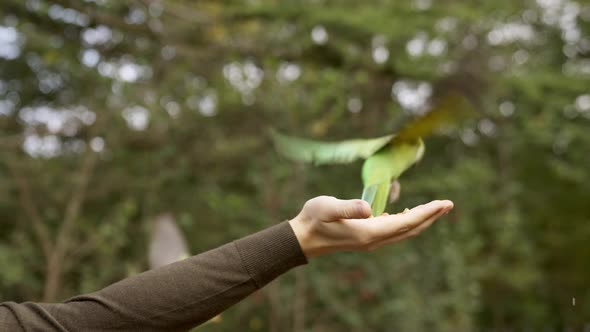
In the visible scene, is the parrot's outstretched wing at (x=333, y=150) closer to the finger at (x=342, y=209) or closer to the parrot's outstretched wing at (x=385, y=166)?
the parrot's outstretched wing at (x=385, y=166)

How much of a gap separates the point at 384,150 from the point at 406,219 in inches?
13.4

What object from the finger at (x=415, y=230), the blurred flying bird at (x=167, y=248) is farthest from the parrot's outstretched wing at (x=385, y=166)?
the blurred flying bird at (x=167, y=248)

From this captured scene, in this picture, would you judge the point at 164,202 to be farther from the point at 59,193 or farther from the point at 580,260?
the point at 580,260

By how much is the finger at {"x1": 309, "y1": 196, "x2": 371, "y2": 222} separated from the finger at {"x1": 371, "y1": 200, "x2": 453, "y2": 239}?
0.10 feet

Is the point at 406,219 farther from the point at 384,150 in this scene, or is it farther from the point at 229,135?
the point at 229,135

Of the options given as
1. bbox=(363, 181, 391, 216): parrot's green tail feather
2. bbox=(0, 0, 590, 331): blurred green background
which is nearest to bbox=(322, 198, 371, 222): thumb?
bbox=(363, 181, 391, 216): parrot's green tail feather

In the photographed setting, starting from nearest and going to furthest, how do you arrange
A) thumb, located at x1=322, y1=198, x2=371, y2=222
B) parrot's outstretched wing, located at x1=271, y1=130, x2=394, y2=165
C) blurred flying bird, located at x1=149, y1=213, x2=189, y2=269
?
thumb, located at x1=322, y1=198, x2=371, y2=222 → parrot's outstretched wing, located at x1=271, y1=130, x2=394, y2=165 → blurred flying bird, located at x1=149, y1=213, x2=189, y2=269

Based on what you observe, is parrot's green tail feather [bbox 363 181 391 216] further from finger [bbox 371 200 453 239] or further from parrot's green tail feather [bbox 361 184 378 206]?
finger [bbox 371 200 453 239]

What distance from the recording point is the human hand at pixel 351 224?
88cm

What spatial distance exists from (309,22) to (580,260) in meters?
6.69

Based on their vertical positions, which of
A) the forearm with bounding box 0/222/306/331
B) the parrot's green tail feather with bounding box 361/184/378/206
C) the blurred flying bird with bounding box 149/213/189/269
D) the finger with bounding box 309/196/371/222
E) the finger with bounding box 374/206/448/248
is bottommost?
the blurred flying bird with bounding box 149/213/189/269

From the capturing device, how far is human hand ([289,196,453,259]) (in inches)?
34.5

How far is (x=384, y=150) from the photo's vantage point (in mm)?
1213

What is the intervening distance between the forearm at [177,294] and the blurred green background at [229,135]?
327cm
